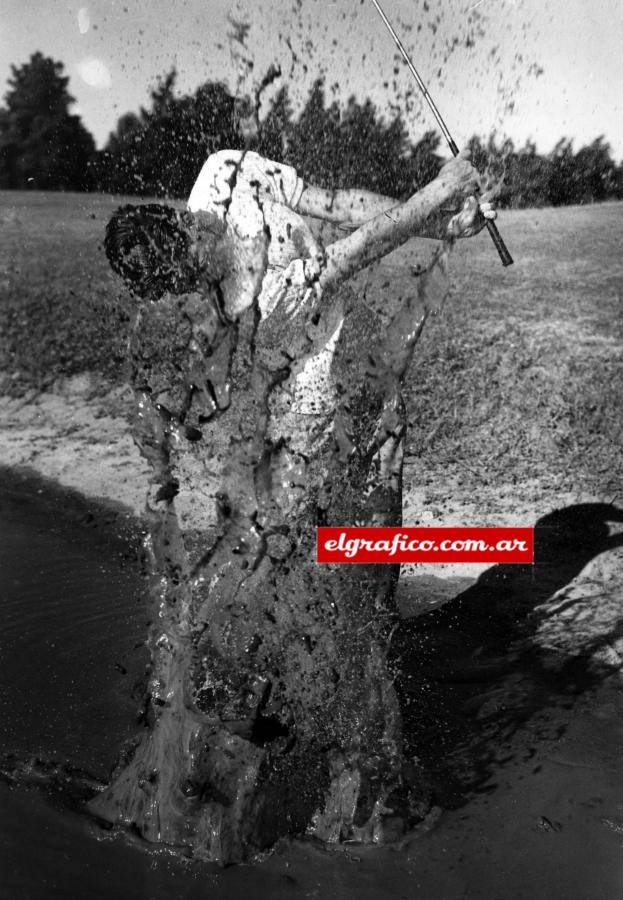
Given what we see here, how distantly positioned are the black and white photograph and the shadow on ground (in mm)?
12

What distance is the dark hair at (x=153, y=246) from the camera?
6.89 ft

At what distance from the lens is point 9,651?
9.15 feet

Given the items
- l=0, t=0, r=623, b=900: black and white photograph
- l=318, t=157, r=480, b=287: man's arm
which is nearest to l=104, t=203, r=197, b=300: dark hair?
l=0, t=0, r=623, b=900: black and white photograph

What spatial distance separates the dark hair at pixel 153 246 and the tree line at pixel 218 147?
4.04 feet

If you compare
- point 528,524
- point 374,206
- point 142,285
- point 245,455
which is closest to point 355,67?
point 374,206

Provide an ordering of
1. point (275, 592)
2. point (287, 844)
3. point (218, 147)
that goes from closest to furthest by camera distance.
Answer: point (287, 844) → point (275, 592) → point (218, 147)

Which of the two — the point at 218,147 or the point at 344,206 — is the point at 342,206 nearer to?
the point at 344,206

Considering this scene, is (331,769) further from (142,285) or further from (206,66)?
(206,66)

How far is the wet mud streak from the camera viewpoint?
1.93m

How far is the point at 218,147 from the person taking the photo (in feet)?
12.9

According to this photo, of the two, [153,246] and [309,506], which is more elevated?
[153,246]

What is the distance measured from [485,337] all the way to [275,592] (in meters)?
3.20

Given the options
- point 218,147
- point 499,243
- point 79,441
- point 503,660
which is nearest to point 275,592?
point 503,660

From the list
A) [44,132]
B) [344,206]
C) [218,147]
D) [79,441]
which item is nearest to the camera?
[344,206]
